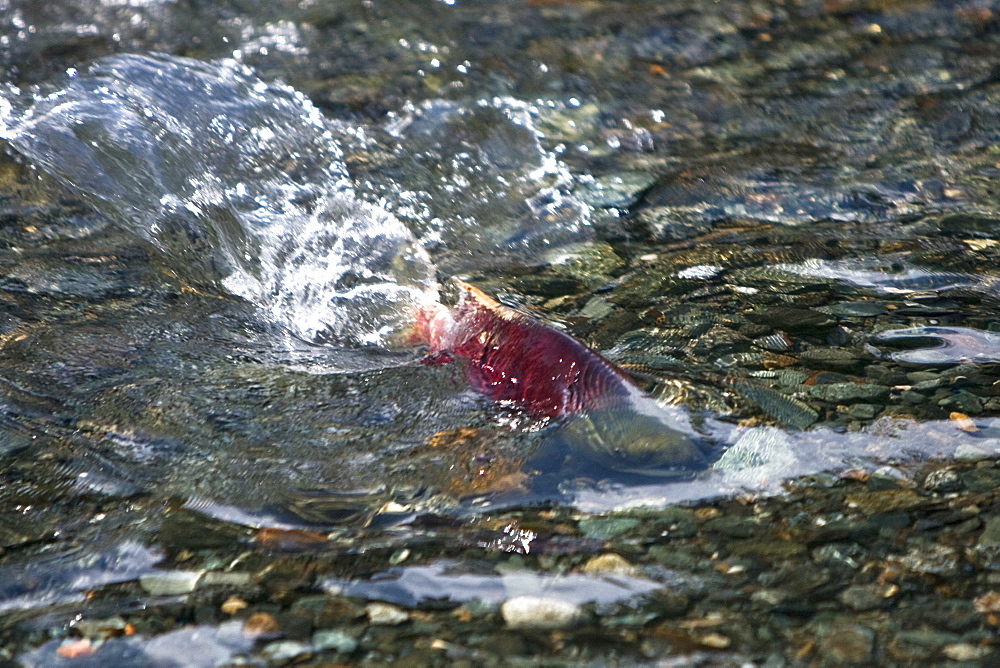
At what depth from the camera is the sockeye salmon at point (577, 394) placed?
276 centimetres

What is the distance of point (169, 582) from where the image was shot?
246cm

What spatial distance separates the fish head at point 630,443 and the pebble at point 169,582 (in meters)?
1.04

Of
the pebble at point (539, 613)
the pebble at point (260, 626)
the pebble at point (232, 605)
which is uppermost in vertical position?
the pebble at point (232, 605)

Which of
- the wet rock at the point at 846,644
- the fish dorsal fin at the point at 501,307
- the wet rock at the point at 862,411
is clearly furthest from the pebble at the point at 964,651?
the fish dorsal fin at the point at 501,307

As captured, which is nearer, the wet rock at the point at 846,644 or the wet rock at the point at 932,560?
the wet rock at the point at 846,644

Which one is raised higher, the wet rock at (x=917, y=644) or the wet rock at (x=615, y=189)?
the wet rock at (x=615, y=189)

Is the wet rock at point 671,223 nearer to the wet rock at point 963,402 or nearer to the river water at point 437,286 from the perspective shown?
the river water at point 437,286

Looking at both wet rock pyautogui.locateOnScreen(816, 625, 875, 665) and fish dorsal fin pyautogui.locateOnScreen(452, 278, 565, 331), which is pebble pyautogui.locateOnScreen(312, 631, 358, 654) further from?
fish dorsal fin pyautogui.locateOnScreen(452, 278, 565, 331)

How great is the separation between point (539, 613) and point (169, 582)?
918mm

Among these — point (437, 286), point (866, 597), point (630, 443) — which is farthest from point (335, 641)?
point (437, 286)

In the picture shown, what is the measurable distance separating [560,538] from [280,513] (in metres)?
0.76

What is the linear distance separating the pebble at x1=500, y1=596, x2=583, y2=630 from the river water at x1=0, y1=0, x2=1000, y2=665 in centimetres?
2

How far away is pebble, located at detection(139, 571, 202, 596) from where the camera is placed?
2426mm

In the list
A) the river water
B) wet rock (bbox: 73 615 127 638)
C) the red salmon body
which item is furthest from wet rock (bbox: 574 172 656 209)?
wet rock (bbox: 73 615 127 638)
